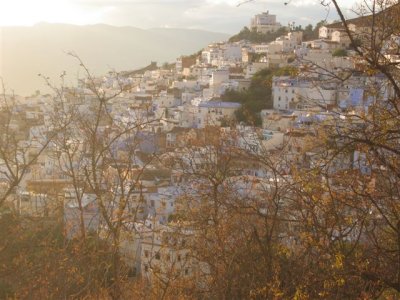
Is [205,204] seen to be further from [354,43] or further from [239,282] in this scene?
[354,43]

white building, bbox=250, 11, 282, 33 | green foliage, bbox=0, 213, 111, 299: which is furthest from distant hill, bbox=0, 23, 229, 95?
green foliage, bbox=0, 213, 111, 299

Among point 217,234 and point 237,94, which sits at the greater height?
point 217,234

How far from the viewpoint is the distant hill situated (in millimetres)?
63844

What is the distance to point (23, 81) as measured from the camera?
61938 millimetres

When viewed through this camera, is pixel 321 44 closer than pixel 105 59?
Yes

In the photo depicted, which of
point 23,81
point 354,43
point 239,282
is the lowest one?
point 23,81

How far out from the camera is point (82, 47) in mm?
85688

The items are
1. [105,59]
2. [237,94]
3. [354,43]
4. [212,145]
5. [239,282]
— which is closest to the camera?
[354,43]

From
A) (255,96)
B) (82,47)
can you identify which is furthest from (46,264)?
(82,47)

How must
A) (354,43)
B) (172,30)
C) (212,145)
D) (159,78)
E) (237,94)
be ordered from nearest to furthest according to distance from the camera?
(354,43) < (212,145) < (237,94) < (159,78) < (172,30)

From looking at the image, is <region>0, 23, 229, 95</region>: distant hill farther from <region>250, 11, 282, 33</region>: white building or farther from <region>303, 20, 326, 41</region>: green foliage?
<region>303, 20, 326, 41</region>: green foliage

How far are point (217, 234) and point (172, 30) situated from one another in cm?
11960

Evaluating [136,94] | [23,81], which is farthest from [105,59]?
[136,94]

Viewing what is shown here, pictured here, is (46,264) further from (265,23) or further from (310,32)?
(265,23)
